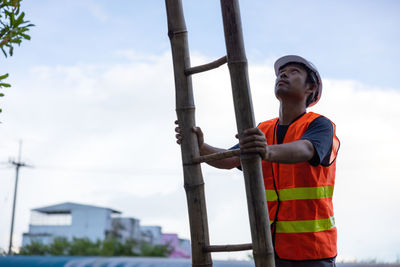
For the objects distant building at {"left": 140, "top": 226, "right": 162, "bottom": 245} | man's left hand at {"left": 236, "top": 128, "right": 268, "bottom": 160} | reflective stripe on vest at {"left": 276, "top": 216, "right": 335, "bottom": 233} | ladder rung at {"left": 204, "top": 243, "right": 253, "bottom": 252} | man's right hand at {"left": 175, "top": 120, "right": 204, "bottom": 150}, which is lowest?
ladder rung at {"left": 204, "top": 243, "right": 253, "bottom": 252}

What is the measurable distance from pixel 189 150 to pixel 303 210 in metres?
0.84

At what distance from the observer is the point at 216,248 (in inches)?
119

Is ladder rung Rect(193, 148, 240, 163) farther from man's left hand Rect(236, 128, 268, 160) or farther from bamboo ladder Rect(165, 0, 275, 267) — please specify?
man's left hand Rect(236, 128, 268, 160)

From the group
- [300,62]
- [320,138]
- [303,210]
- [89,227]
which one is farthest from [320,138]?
[89,227]

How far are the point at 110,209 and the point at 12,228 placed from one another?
19.0 metres

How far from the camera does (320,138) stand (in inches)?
126

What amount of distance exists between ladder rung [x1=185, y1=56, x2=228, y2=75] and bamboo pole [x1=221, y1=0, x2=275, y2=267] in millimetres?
105

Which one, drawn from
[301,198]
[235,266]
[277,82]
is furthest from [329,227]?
[235,266]

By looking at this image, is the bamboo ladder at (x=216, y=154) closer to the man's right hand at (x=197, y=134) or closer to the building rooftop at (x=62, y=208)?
the man's right hand at (x=197, y=134)

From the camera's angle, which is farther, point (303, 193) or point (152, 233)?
point (152, 233)

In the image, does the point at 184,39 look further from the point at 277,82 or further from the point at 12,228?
the point at 12,228

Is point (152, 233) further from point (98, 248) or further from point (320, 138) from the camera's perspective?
point (320, 138)

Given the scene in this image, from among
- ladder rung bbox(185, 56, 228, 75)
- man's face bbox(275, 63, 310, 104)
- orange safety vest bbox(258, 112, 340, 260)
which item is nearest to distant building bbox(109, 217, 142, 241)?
man's face bbox(275, 63, 310, 104)

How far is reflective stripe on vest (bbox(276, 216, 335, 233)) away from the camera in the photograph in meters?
3.27
